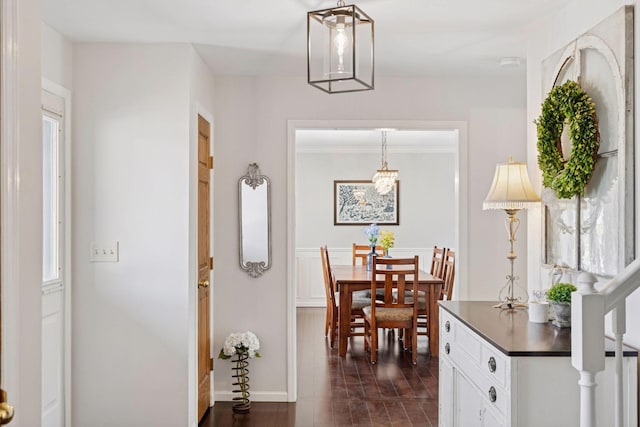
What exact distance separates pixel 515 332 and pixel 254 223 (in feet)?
8.25

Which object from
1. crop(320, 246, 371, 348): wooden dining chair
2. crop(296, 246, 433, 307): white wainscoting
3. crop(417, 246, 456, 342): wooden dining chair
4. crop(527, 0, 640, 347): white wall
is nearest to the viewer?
crop(527, 0, 640, 347): white wall

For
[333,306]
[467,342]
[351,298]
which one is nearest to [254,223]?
[351,298]

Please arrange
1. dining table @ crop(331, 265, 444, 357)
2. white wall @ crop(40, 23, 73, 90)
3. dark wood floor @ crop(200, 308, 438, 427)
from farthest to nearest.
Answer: dining table @ crop(331, 265, 444, 357) → dark wood floor @ crop(200, 308, 438, 427) → white wall @ crop(40, 23, 73, 90)

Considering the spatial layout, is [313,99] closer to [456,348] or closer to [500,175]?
[500,175]

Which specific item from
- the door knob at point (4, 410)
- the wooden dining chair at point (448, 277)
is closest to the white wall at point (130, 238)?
the door knob at point (4, 410)

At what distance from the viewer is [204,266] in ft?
14.6

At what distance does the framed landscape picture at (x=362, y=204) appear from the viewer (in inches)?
375

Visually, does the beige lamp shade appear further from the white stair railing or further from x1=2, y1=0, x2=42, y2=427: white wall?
x1=2, y1=0, x2=42, y2=427: white wall

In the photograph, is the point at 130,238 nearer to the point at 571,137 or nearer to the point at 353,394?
the point at 353,394

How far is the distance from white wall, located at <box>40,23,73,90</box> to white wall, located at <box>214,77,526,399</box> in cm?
120

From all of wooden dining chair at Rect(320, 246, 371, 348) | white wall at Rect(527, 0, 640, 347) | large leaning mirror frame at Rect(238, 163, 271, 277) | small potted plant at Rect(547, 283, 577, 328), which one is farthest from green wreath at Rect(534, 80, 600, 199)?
wooden dining chair at Rect(320, 246, 371, 348)

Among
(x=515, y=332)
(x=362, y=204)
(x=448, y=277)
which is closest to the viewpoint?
(x=515, y=332)

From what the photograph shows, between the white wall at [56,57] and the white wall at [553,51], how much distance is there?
2716 millimetres

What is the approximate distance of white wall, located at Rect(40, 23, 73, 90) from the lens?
349 cm
